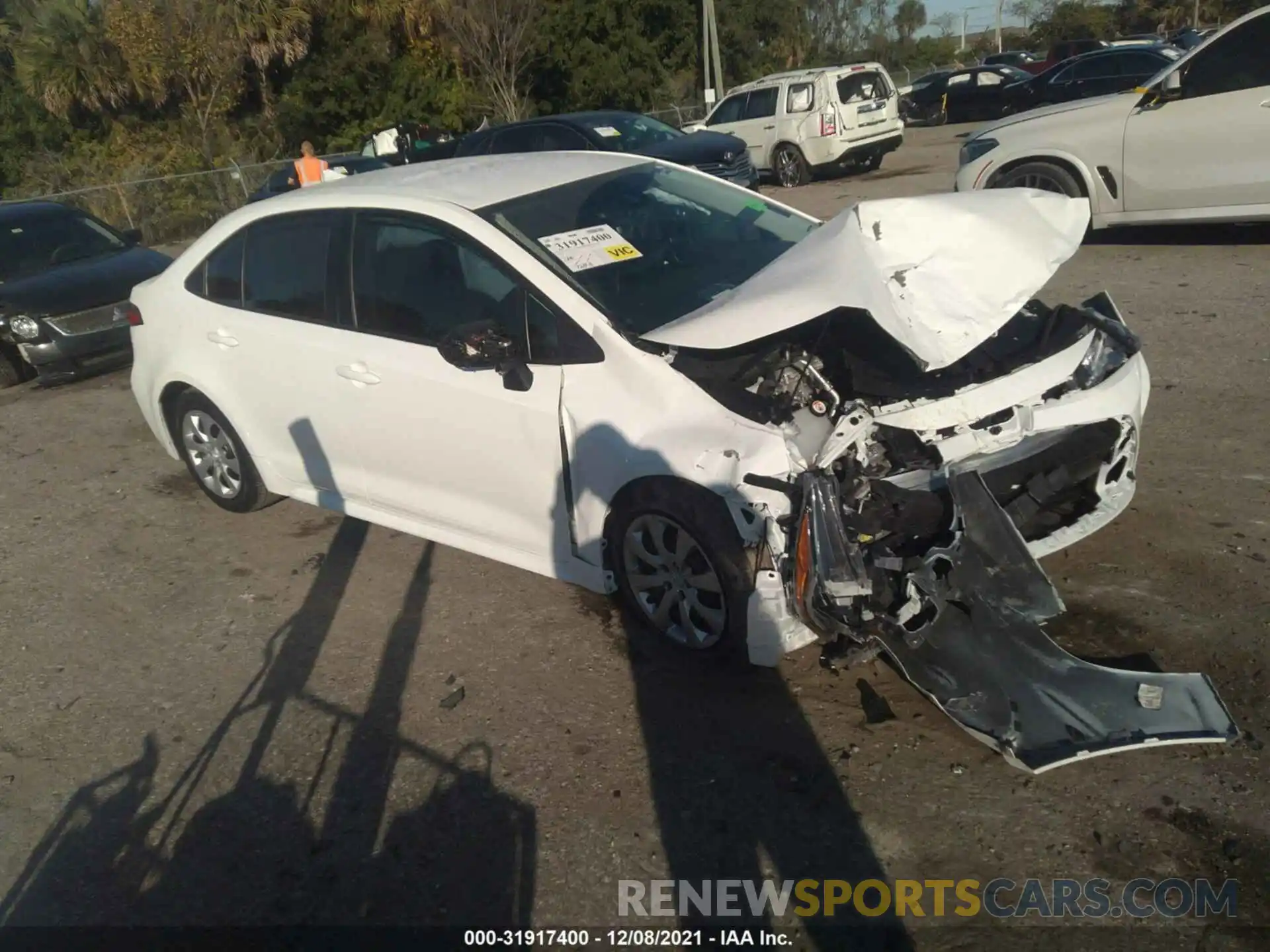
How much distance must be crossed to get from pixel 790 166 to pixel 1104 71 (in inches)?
277

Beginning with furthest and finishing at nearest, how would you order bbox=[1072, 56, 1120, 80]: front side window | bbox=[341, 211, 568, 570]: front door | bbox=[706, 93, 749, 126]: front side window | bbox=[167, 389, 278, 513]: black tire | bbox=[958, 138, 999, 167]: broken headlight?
bbox=[1072, 56, 1120, 80]: front side window < bbox=[706, 93, 749, 126]: front side window < bbox=[958, 138, 999, 167]: broken headlight < bbox=[167, 389, 278, 513]: black tire < bbox=[341, 211, 568, 570]: front door

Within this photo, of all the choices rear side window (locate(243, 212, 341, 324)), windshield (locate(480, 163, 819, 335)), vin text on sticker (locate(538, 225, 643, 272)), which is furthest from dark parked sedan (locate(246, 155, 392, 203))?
vin text on sticker (locate(538, 225, 643, 272))

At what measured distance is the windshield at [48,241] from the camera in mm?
9898

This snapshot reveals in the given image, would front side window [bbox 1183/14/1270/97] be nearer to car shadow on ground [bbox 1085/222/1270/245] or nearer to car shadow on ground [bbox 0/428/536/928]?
car shadow on ground [bbox 1085/222/1270/245]

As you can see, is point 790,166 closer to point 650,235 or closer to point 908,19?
point 650,235

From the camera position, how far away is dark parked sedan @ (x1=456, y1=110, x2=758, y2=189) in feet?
44.2

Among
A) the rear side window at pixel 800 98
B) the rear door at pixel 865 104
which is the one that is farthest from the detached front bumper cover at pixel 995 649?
the rear side window at pixel 800 98

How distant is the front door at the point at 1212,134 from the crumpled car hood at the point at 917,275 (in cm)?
536

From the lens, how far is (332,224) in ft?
15.9

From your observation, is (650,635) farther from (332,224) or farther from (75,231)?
(75,231)

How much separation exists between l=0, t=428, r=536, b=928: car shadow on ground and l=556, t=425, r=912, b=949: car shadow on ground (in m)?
0.49

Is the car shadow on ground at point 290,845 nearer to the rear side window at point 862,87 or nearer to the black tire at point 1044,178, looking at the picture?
the black tire at point 1044,178

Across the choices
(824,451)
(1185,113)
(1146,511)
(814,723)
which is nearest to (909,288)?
(824,451)

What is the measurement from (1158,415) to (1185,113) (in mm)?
4182
